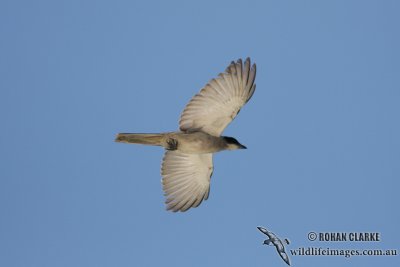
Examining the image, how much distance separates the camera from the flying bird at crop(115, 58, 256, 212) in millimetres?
18250

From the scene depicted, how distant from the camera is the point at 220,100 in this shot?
1852 centimetres

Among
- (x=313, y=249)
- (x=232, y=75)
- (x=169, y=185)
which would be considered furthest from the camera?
(x=313, y=249)

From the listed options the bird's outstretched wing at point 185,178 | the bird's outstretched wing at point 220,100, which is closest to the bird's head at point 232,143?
the bird's outstretched wing at point 220,100

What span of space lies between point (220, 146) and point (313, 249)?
4.11 m

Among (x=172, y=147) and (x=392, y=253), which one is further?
(x=392, y=253)


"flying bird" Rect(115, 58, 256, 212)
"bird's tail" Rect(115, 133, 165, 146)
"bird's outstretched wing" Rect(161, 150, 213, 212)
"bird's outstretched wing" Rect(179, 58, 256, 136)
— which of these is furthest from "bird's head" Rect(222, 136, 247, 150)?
"bird's tail" Rect(115, 133, 165, 146)

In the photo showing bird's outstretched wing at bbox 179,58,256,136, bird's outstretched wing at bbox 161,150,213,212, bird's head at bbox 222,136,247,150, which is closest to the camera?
bird's outstretched wing at bbox 179,58,256,136

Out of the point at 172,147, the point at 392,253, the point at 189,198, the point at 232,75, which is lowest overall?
the point at 392,253

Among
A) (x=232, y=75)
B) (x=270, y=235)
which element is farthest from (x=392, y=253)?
(x=232, y=75)

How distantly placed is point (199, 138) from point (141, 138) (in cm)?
138

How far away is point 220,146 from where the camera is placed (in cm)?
1903

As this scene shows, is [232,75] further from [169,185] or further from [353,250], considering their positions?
[353,250]

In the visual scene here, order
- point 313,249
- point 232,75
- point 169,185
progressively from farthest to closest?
1. point 313,249
2. point 169,185
3. point 232,75

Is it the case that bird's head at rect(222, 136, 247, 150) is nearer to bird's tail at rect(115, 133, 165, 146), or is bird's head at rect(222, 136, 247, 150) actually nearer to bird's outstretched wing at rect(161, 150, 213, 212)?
bird's outstretched wing at rect(161, 150, 213, 212)
